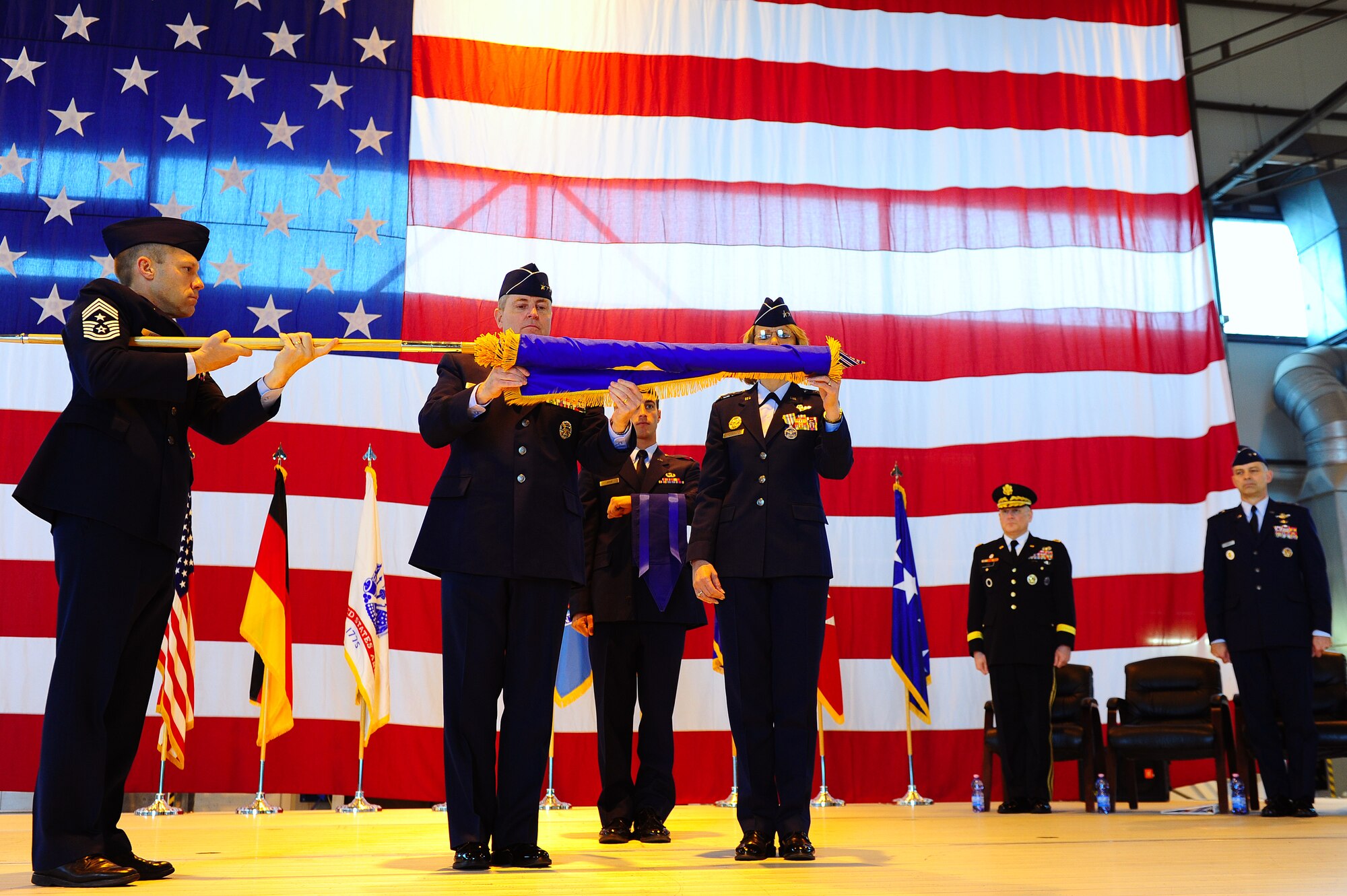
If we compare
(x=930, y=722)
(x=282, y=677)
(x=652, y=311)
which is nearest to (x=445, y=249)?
(x=652, y=311)

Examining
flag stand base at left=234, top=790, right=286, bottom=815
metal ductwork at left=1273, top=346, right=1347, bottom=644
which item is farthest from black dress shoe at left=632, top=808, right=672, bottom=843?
metal ductwork at left=1273, top=346, right=1347, bottom=644

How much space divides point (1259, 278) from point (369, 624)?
692 cm

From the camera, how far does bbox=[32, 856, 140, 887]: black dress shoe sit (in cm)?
252

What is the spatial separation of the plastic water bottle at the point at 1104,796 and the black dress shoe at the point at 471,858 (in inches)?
140

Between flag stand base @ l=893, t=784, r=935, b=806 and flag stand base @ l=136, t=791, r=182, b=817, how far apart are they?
365 cm

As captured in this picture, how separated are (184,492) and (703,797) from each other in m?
Result: 3.85

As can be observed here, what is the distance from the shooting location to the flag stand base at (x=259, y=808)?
5.43m

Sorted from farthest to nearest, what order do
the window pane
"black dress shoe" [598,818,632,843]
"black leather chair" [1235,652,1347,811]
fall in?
the window pane, "black leather chair" [1235,652,1347,811], "black dress shoe" [598,818,632,843]

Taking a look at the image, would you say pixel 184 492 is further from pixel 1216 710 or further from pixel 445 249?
pixel 1216 710

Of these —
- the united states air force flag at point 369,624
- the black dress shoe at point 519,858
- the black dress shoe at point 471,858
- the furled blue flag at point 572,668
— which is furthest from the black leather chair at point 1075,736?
the black dress shoe at point 471,858

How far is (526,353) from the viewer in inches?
116

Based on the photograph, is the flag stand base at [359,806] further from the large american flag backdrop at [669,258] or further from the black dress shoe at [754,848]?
the black dress shoe at [754,848]

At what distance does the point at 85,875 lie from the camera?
2.52 metres

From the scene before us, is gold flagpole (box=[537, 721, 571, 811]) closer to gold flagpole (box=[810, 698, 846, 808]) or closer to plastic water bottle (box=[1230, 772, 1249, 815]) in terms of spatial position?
gold flagpole (box=[810, 698, 846, 808])
